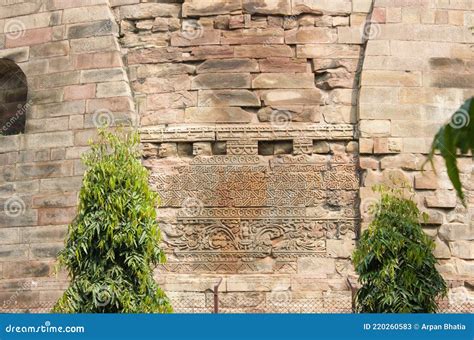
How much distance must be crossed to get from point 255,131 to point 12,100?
14.2 ft

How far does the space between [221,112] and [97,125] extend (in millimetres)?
1690

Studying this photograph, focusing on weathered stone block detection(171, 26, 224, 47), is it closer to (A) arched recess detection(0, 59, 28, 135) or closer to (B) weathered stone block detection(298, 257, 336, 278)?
(A) arched recess detection(0, 59, 28, 135)

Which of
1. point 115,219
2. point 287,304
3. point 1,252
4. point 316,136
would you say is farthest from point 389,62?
point 1,252

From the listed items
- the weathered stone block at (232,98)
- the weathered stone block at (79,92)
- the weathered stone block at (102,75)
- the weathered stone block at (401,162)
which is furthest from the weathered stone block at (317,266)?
the weathered stone block at (79,92)

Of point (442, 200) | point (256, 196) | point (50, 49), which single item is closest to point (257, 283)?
point (256, 196)

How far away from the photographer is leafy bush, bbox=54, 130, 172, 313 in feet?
27.0

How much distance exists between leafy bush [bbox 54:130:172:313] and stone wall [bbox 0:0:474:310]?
174 cm

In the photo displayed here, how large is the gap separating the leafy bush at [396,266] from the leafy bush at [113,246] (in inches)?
85.6

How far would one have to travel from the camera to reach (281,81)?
34.4 feet

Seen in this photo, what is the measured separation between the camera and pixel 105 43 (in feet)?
36.1

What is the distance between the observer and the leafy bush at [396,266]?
27.3 ft

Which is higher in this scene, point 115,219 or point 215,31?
point 215,31

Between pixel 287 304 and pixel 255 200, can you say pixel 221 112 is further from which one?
pixel 287 304

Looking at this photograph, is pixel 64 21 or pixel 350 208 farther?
pixel 64 21
